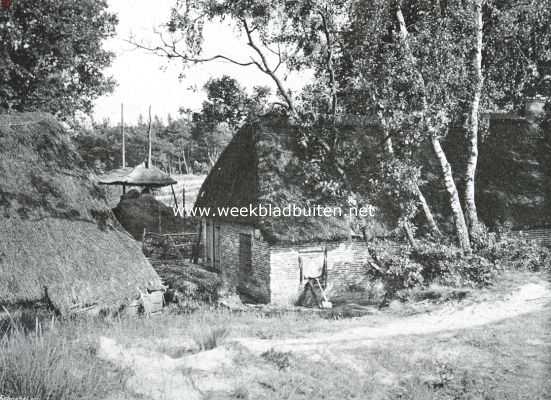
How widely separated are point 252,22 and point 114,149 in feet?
129

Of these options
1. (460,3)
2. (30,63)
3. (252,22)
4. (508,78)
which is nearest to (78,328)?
(252,22)

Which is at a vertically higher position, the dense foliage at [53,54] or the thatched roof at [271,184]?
the dense foliage at [53,54]

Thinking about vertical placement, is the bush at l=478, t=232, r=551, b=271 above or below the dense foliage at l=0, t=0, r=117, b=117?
below

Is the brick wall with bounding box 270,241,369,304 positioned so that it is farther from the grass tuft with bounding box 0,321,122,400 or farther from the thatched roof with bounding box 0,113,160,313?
the grass tuft with bounding box 0,321,122,400

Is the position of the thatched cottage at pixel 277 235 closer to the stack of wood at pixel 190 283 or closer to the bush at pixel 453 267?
the stack of wood at pixel 190 283

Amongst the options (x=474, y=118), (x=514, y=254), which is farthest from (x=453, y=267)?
(x=474, y=118)

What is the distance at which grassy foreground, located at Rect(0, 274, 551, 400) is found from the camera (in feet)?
15.4

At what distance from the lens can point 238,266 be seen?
52.3ft

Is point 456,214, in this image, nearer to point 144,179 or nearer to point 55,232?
point 55,232

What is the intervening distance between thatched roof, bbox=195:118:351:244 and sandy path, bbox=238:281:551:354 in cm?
446

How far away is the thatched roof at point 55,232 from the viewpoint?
364 inches

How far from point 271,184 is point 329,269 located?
3.10m

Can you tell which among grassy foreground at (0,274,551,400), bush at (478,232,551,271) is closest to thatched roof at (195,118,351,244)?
bush at (478,232,551,271)

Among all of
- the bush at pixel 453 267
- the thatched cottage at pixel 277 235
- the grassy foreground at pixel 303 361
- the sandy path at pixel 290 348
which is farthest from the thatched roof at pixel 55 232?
the bush at pixel 453 267
